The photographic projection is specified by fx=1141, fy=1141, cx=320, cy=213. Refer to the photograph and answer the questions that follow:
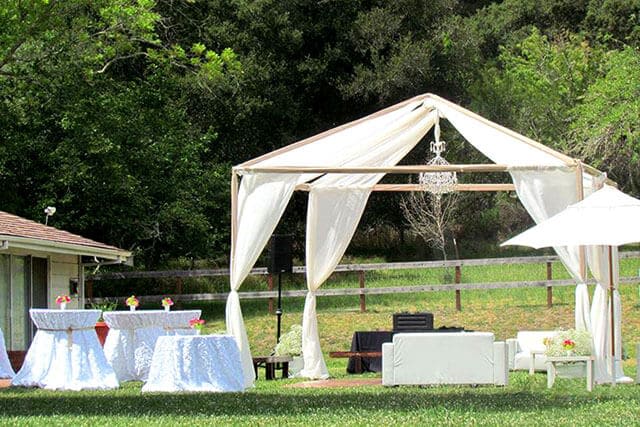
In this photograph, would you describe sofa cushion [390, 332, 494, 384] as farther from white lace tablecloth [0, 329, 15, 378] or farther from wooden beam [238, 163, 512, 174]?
white lace tablecloth [0, 329, 15, 378]

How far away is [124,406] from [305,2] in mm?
17248

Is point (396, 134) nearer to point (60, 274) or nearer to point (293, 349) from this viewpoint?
point (293, 349)

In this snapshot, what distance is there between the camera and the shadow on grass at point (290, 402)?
371 inches

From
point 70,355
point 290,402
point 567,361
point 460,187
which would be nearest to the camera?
point 290,402

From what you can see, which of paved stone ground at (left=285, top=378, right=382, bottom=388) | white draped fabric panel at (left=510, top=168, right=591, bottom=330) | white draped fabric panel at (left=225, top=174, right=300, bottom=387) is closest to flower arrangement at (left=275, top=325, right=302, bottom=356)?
paved stone ground at (left=285, top=378, right=382, bottom=388)

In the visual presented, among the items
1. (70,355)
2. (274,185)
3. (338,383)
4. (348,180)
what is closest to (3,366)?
(70,355)

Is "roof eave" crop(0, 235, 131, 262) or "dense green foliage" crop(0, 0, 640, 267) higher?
"dense green foliage" crop(0, 0, 640, 267)

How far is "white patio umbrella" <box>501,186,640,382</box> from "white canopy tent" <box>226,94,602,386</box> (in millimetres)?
894

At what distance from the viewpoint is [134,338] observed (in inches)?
532

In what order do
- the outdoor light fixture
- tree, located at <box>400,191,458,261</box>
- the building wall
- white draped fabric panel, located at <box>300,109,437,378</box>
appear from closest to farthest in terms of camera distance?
1. white draped fabric panel, located at <box>300,109,437,378</box>
2. the building wall
3. the outdoor light fixture
4. tree, located at <box>400,191,458,261</box>

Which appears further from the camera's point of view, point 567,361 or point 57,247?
point 57,247

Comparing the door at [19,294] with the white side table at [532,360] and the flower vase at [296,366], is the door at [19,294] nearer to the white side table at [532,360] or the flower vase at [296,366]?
the flower vase at [296,366]

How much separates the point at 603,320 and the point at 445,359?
1770mm

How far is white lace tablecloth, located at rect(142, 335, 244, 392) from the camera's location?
36.4ft
